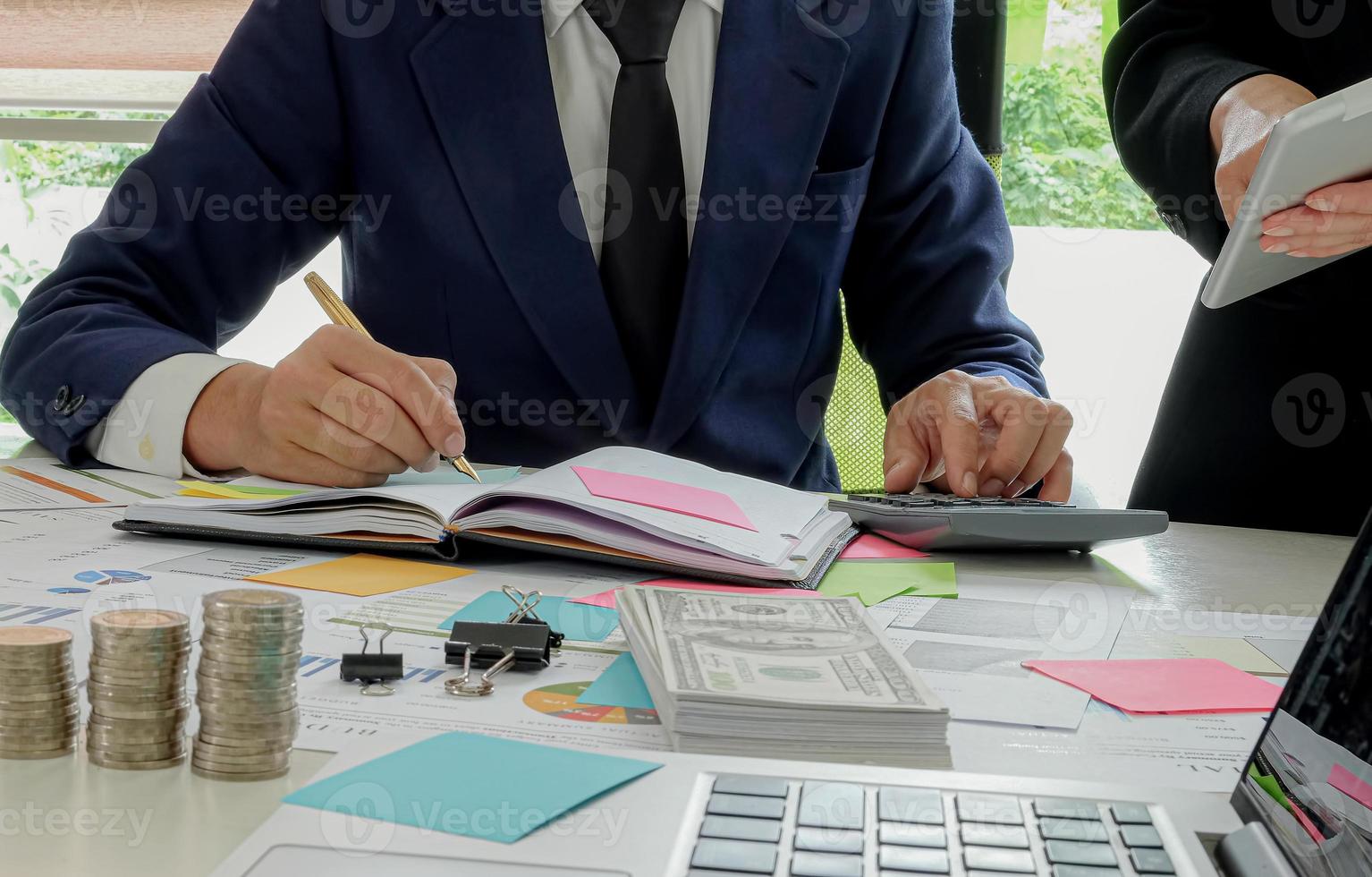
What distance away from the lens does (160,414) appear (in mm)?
1018

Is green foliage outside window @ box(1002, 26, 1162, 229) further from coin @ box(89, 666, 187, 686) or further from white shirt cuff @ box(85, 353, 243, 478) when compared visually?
coin @ box(89, 666, 187, 686)

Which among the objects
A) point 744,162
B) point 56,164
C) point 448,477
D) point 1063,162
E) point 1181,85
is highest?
point 1063,162

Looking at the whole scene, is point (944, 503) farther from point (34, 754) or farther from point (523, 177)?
point (34, 754)

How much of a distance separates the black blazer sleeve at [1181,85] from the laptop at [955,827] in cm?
91

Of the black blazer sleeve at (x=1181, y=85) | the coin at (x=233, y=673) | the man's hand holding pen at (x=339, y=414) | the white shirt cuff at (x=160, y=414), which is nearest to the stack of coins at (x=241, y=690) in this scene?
the coin at (x=233, y=673)

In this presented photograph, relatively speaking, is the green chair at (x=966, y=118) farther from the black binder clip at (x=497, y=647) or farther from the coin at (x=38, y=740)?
the coin at (x=38, y=740)

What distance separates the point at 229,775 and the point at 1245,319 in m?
1.14

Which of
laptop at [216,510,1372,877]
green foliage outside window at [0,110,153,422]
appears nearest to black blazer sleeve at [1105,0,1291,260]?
laptop at [216,510,1372,877]

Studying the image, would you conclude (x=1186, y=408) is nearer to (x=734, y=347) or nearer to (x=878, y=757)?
(x=734, y=347)

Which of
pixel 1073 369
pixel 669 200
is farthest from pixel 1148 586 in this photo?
pixel 1073 369

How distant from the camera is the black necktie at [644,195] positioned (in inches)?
46.9

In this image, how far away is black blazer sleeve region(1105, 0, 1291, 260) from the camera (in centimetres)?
115

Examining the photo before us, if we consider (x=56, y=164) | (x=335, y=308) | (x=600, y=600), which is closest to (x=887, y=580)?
(x=600, y=600)

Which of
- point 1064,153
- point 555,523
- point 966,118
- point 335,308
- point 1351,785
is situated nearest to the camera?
point 1351,785
